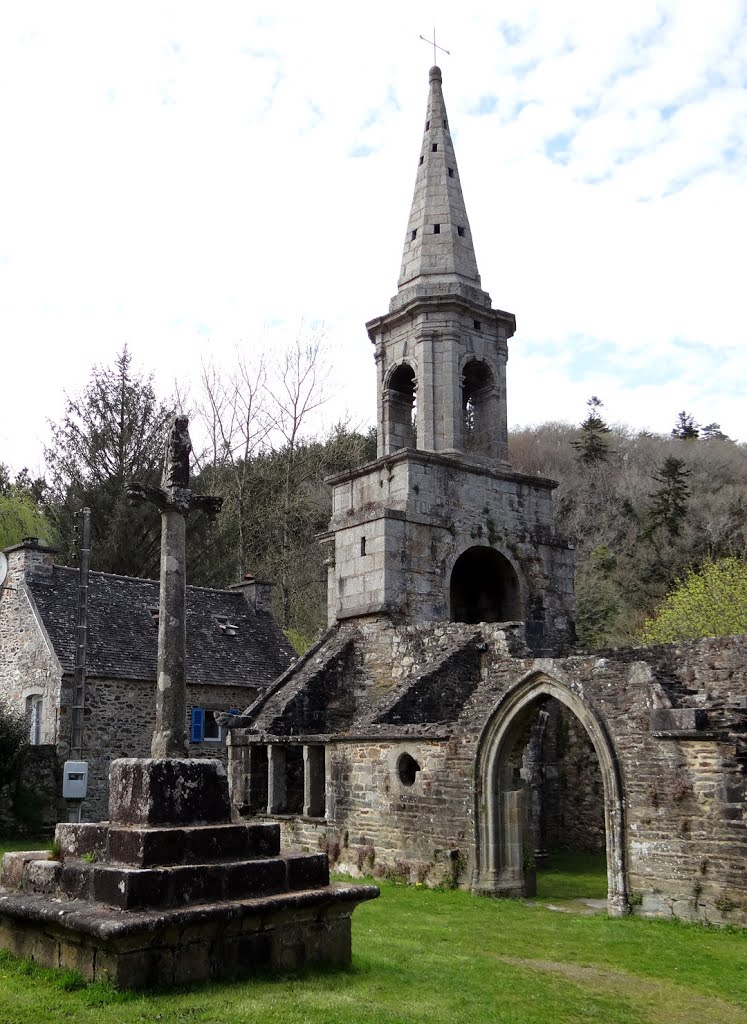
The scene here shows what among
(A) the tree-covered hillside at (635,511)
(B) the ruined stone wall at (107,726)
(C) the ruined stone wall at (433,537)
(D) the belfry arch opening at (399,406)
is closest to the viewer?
(C) the ruined stone wall at (433,537)

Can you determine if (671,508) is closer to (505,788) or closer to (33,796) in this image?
(33,796)

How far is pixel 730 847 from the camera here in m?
9.73

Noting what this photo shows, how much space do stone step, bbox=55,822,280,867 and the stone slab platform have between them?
35cm

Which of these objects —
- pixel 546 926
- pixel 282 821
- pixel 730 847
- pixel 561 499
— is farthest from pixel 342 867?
pixel 561 499

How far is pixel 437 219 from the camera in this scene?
18.6 meters

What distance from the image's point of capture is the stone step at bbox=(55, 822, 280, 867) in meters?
6.20

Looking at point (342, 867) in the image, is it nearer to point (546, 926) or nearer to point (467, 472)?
point (546, 926)

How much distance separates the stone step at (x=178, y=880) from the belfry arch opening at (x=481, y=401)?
12065 millimetres

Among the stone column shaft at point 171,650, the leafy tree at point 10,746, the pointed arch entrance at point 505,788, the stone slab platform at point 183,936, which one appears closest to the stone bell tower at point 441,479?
the pointed arch entrance at point 505,788

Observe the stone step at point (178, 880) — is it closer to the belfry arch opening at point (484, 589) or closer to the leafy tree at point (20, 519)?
the belfry arch opening at point (484, 589)

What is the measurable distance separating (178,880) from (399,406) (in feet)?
43.4

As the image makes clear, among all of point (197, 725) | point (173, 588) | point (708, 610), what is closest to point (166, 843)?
point (173, 588)

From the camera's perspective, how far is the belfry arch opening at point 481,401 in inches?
719

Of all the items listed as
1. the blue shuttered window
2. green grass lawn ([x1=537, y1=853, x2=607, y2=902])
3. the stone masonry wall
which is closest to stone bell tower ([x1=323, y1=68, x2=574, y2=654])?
green grass lawn ([x1=537, y1=853, x2=607, y2=902])
